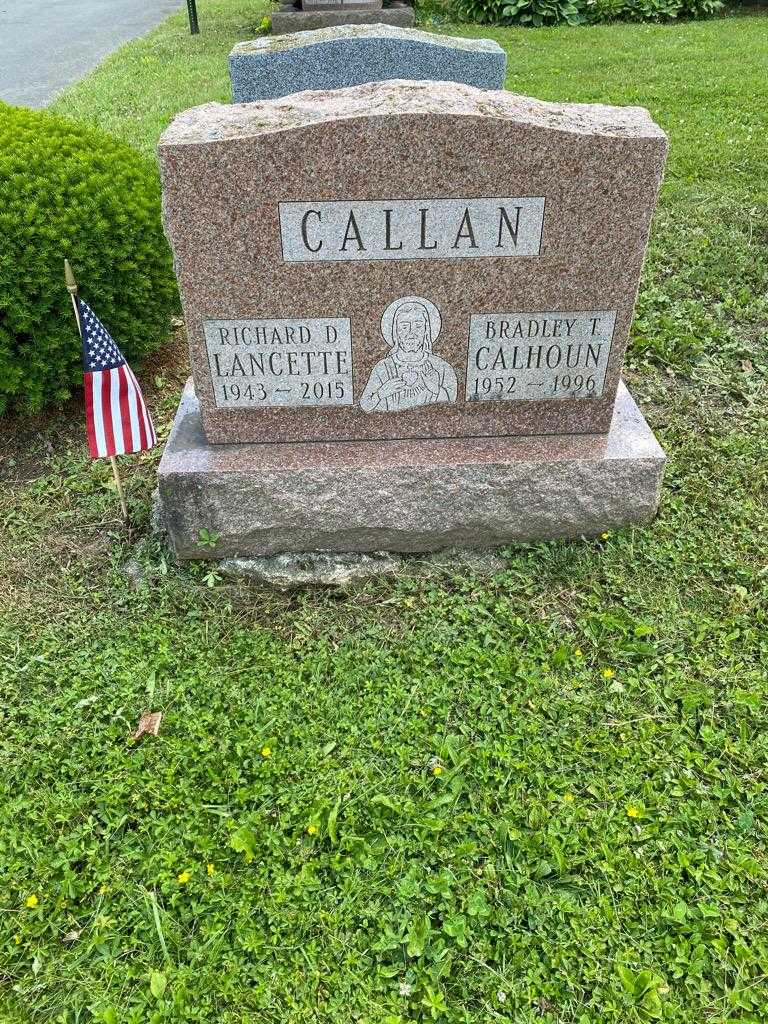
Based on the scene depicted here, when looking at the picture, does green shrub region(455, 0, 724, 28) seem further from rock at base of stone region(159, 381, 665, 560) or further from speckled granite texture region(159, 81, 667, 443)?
rock at base of stone region(159, 381, 665, 560)

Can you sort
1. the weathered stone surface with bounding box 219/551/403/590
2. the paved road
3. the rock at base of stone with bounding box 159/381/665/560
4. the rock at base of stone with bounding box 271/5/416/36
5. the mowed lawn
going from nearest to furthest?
the mowed lawn → the rock at base of stone with bounding box 159/381/665/560 → the weathered stone surface with bounding box 219/551/403/590 → the paved road → the rock at base of stone with bounding box 271/5/416/36

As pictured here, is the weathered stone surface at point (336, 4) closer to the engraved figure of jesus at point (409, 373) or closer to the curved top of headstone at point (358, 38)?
the curved top of headstone at point (358, 38)

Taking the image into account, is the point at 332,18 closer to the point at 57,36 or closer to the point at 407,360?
the point at 57,36

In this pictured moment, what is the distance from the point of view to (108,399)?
3371mm

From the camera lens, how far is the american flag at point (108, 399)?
10.8 ft

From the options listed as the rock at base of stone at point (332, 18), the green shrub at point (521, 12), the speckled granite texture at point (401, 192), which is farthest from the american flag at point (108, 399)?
the green shrub at point (521, 12)

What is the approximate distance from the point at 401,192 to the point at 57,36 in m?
14.1

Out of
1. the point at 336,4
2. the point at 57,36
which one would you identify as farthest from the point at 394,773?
the point at 57,36

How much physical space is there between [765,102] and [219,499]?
7.42 metres

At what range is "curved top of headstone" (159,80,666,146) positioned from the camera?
9.48 ft

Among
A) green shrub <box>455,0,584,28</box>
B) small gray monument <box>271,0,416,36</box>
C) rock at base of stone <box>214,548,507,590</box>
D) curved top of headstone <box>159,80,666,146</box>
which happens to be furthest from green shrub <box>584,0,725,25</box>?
rock at base of stone <box>214,548,507,590</box>

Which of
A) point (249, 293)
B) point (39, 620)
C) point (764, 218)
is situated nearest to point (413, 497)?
point (249, 293)

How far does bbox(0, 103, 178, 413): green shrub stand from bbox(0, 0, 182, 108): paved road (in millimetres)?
6804

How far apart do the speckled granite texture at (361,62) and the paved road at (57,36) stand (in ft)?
19.6
